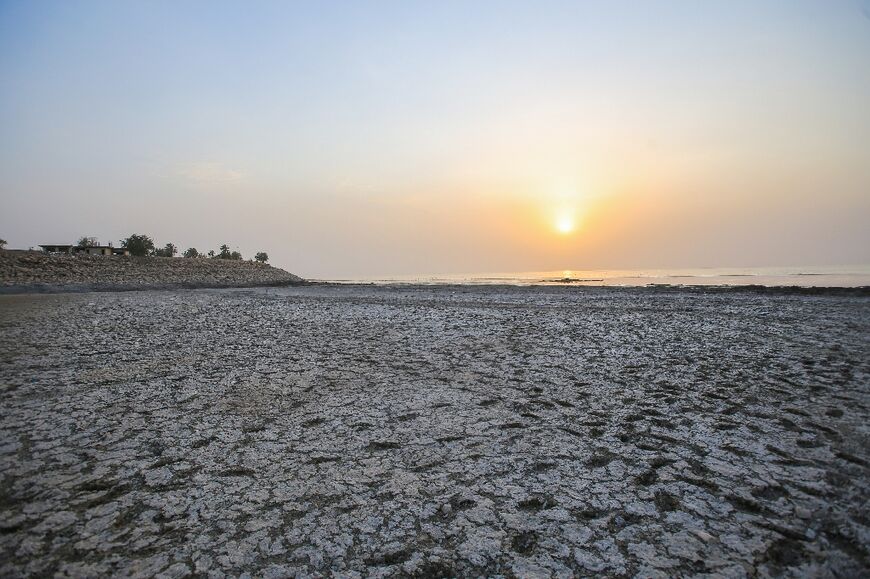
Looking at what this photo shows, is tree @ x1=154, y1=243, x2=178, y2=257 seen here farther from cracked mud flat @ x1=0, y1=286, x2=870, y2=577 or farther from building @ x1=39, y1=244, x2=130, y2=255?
cracked mud flat @ x1=0, y1=286, x2=870, y2=577

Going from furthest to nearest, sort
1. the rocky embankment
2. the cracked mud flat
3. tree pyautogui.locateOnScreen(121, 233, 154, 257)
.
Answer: tree pyautogui.locateOnScreen(121, 233, 154, 257)
the rocky embankment
the cracked mud flat

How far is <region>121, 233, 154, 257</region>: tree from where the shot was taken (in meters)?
74.2

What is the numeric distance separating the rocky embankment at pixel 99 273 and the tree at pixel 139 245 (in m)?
26.3

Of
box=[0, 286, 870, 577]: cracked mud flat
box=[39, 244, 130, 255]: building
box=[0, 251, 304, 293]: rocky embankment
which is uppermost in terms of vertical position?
box=[39, 244, 130, 255]: building

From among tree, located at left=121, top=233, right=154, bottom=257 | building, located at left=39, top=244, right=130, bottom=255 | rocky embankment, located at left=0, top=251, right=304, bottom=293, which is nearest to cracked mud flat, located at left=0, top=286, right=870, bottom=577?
rocky embankment, located at left=0, top=251, right=304, bottom=293

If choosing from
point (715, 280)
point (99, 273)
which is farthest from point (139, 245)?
point (715, 280)

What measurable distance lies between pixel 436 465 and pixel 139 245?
8768 centimetres

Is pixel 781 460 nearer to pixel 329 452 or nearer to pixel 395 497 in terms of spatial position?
pixel 395 497

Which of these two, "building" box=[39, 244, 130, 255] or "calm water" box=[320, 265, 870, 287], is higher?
"building" box=[39, 244, 130, 255]

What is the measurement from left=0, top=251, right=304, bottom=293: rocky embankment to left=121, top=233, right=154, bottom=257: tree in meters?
26.3

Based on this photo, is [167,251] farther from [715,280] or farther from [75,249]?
[715,280]

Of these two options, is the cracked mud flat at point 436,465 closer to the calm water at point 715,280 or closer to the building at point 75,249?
the calm water at point 715,280

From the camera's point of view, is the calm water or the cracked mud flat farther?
the calm water

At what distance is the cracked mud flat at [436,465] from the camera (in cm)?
242
